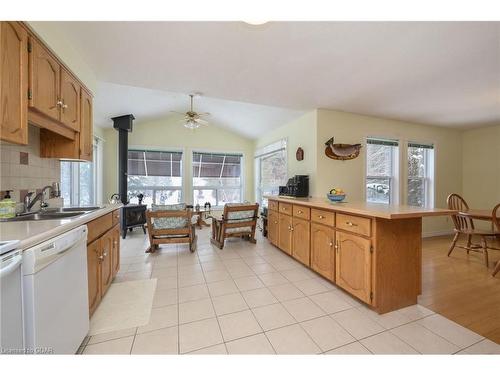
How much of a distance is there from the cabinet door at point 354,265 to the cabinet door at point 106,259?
220cm

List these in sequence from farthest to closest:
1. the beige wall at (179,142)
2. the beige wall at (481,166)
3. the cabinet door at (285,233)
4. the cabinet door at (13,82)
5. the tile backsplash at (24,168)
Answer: the beige wall at (179,142)
the beige wall at (481,166)
the cabinet door at (285,233)
the tile backsplash at (24,168)
the cabinet door at (13,82)

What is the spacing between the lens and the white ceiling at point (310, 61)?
5.58 ft

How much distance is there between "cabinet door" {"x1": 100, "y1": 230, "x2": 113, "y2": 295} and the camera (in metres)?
1.89

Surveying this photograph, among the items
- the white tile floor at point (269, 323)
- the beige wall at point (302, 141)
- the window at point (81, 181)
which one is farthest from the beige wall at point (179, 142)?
the white tile floor at point (269, 323)

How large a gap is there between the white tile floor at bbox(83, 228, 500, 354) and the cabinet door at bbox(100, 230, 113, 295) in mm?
454

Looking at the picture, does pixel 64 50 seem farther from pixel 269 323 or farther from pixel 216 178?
pixel 216 178

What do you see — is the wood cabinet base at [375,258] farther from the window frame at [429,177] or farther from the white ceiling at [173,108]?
the window frame at [429,177]

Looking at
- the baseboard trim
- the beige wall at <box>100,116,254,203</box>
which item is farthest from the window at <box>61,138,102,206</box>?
the baseboard trim

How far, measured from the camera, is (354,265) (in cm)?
195

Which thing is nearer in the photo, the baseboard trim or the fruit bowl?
the fruit bowl

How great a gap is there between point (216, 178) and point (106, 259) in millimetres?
4169

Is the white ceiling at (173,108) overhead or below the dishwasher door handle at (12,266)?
overhead

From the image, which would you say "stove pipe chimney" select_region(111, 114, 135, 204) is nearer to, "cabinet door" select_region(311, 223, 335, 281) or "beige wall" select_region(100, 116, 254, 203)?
"beige wall" select_region(100, 116, 254, 203)
